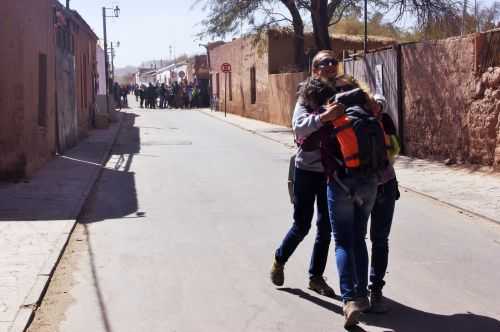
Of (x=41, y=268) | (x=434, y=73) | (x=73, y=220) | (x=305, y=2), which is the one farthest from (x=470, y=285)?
(x=305, y=2)

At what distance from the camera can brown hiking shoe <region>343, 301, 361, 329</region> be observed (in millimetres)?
4770

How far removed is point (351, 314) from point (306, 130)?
3.86 ft

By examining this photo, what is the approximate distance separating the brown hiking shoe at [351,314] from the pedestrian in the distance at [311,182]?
2.65 feet

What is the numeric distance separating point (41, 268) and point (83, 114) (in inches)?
710

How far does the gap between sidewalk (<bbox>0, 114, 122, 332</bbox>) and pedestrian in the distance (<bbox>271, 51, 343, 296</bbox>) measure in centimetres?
190

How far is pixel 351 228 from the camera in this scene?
193 inches

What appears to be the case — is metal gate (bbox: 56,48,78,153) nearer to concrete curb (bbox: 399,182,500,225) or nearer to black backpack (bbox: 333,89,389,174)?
concrete curb (bbox: 399,182,500,225)

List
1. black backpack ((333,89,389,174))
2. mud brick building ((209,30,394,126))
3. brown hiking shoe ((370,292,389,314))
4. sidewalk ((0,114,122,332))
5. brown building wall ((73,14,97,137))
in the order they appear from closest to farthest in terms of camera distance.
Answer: black backpack ((333,89,389,174)) < brown hiking shoe ((370,292,389,314)) < sidewalk ((0,114,122,332)) < brown building wall ((73,14,97,137)) < mud brick building ((209,30,394,126))

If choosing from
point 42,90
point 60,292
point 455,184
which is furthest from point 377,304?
point 42,90

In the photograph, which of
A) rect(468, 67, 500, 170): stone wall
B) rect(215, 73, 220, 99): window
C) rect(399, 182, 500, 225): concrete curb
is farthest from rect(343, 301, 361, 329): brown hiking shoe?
rect(215, 73, 220, 99): window

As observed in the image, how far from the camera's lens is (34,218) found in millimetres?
8984

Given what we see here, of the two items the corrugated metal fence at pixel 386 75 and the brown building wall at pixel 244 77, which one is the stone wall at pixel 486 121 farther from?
the brown building wall at pixel 244 77

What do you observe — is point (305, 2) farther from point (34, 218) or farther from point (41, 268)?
point (41, 268)

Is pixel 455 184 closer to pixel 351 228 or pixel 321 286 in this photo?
pixel 321 286
